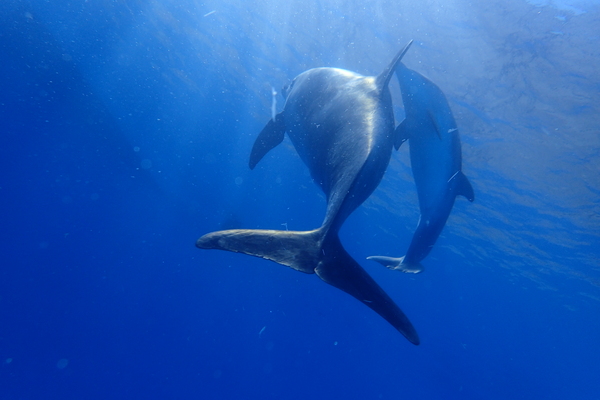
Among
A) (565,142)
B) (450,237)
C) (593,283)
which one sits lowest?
(593,283)

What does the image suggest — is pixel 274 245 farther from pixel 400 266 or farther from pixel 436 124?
pixel 400 266

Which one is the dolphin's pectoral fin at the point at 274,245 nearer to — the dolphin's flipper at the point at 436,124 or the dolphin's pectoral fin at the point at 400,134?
the dolphin's pectoral fin at the point at 400,134

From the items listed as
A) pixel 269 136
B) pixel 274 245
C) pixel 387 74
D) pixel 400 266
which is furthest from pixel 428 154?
pixel 274 245

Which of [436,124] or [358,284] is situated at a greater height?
[436,124]

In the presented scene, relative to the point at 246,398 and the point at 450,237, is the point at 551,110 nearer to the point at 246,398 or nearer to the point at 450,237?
the point at 450,237

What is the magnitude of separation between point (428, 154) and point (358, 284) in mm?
5234

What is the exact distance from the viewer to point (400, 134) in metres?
6.62

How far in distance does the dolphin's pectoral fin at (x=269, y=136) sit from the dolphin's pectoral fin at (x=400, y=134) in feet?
7.62

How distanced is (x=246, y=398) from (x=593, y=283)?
91.3 ft

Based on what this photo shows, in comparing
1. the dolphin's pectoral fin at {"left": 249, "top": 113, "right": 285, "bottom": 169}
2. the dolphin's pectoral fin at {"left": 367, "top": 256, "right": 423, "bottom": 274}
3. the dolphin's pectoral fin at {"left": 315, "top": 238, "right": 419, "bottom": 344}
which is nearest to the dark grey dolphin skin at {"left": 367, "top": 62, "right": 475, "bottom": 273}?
the dolphin's pectoral fin at {"left": 367, "top": 256, "right": 423, "bottom": 274}

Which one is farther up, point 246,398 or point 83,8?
point 83,8

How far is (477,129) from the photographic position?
14125 mm

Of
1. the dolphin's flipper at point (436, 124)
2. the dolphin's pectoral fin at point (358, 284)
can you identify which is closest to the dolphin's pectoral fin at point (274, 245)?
the dolphin's pectoral fin at point (358, 284)

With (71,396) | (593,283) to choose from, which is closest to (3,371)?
(71,396)
